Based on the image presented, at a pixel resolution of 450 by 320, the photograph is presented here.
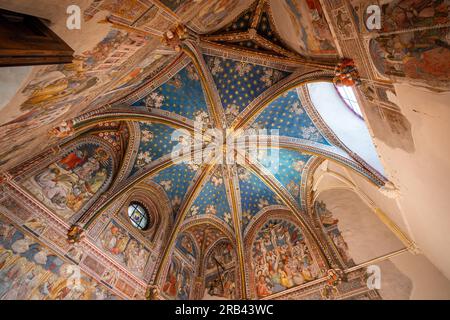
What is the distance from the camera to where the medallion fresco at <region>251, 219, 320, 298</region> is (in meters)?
11.2

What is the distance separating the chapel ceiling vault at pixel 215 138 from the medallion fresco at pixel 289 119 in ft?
0.13

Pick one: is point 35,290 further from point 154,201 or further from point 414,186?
point 414,186

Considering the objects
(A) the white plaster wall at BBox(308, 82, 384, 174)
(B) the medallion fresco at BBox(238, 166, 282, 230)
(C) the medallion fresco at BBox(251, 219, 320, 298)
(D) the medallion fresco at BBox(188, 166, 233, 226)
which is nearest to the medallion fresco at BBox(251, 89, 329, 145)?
(A) the white plaster wall at BBox(308, 82, 384, 174)

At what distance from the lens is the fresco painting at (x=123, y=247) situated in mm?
10680

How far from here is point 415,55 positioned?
4242 mm

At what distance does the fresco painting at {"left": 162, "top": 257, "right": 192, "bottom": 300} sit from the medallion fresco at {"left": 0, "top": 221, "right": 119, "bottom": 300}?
3.34m

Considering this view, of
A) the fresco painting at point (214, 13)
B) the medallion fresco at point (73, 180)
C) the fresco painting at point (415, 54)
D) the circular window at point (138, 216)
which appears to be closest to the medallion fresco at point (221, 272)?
the circular window at point (138, 216)

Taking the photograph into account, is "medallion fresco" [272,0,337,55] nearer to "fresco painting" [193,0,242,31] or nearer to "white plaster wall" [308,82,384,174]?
"fresco painting" [193,0,242,31]

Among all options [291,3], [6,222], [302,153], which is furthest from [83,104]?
[302,153]

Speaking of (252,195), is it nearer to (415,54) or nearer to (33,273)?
(33,273)

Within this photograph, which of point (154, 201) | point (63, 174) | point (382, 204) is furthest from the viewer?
point (154, 201)

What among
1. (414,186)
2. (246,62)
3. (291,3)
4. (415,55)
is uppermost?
(246,62)

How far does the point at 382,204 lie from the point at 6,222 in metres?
11.2

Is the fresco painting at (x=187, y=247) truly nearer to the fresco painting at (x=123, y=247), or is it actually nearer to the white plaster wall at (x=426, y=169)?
the fresco painting at (x=123, y=247)
